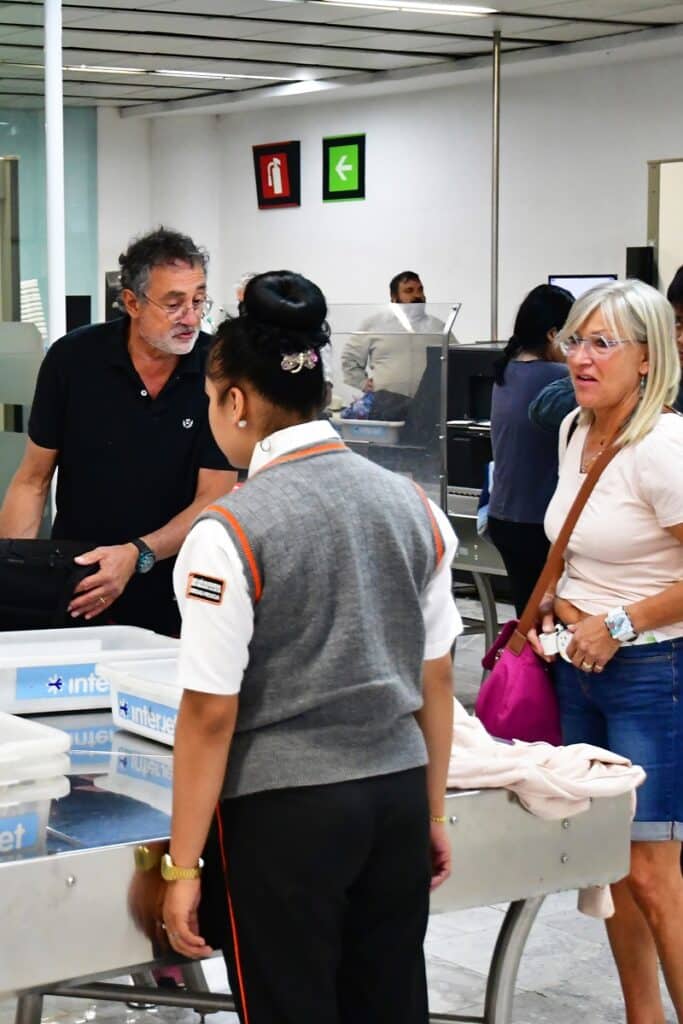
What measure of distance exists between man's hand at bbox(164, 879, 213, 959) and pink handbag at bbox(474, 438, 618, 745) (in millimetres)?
1101

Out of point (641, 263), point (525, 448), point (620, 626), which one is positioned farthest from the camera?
point (641, 263)

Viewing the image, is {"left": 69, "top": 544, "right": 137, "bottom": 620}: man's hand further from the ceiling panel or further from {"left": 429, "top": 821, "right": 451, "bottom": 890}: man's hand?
the ceiling panel

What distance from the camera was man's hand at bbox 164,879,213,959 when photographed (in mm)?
1714

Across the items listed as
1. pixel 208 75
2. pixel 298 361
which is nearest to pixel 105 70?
pixel 208 75

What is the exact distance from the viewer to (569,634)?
2686 mm

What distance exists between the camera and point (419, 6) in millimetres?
8148

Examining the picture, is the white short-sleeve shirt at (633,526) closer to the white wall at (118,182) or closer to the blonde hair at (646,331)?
the blonde hair at (646,331)

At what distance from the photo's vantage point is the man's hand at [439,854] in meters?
1.93

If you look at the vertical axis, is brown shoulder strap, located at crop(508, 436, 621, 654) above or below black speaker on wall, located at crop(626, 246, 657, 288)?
below

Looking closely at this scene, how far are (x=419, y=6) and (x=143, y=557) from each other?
5.88m

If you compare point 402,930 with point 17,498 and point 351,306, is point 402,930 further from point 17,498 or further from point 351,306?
point 351,306

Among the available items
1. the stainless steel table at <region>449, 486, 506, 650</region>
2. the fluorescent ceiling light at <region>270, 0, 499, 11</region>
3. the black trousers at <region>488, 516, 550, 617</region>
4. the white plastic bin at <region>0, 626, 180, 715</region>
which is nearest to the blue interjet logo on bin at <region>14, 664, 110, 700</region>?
the white plastic bin at <region>0, 626, 180, 715</region>

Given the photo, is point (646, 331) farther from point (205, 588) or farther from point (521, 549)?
point (521, 549)

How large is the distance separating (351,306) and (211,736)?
12.9 ft
